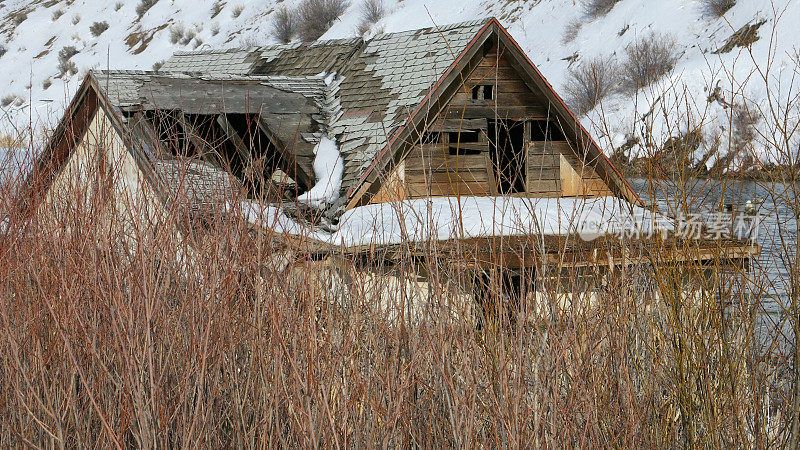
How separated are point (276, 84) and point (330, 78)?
127cm

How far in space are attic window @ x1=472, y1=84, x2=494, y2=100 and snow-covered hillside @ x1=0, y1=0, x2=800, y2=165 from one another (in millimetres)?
5317

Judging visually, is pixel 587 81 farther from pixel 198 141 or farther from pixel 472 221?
pixel 198 141

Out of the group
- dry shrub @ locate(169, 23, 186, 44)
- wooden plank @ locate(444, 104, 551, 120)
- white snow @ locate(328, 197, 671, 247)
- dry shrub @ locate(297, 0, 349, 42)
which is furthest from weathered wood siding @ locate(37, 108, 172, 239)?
dry shrub @ locate(169, 23, 186, 44)

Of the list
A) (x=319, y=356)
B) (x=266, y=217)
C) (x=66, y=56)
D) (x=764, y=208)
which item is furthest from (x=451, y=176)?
(x=66, y=56)

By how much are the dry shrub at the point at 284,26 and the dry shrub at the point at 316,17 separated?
0.32 metres

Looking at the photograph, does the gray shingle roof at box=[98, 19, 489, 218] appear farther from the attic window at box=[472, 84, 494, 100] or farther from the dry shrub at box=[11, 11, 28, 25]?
the dry shrub at box=[11, 11, 28, 25]

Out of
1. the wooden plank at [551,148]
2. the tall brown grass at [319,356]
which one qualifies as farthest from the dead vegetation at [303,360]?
the wooden plank at [551,148]

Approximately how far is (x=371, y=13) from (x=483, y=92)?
26565 mm

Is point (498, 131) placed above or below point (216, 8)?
below

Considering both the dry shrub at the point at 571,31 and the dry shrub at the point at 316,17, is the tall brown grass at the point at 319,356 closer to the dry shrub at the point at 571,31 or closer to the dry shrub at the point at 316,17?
the dry shrub at the point at 571,31

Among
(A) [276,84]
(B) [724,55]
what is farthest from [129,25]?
(A) [276,84]

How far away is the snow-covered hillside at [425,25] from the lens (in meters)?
24.4

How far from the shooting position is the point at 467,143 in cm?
1212

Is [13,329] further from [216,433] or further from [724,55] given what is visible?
[724,55]
